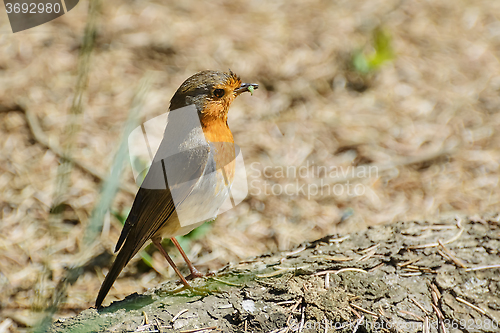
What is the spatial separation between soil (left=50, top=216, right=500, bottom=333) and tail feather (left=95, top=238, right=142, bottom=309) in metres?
0.09

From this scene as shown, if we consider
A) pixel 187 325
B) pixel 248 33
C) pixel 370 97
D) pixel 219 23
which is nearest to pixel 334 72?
pixel 370 97

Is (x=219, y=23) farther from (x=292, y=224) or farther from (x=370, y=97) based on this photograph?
(x=292, y=224)

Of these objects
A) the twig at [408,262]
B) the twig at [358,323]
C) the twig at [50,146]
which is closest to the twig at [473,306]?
the twig at [408,262]

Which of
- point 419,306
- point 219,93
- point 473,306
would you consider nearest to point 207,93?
point 219,93

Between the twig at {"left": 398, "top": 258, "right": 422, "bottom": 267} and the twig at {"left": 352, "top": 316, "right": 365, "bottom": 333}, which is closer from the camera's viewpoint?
the twig at {"left": 352, "top": 316, "right": 365, "bottom": 333}

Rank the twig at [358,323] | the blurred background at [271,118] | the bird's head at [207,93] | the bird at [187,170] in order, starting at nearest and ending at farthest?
the twig at [358,323], the bird at [187,170], the bird's head at [207,93], the blurred background at [271,118]

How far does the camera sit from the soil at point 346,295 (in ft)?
7.53

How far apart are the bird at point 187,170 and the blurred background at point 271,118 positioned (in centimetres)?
57

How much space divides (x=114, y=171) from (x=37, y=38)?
4.81 m

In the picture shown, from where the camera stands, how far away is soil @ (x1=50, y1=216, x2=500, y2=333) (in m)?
2.29

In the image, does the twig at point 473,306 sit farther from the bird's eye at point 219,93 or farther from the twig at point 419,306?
the bird's eye at point 219,93

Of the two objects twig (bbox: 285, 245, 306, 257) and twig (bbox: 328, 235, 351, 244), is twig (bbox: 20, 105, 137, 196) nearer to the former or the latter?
twig (bbox: 285, 245, 306, 257)

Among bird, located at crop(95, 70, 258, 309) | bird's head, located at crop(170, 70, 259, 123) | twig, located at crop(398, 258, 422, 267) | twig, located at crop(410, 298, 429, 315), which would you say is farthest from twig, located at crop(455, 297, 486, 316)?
bird's head, located at crop(170, 70, 259, 123)

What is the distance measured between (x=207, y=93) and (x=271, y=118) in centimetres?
217
